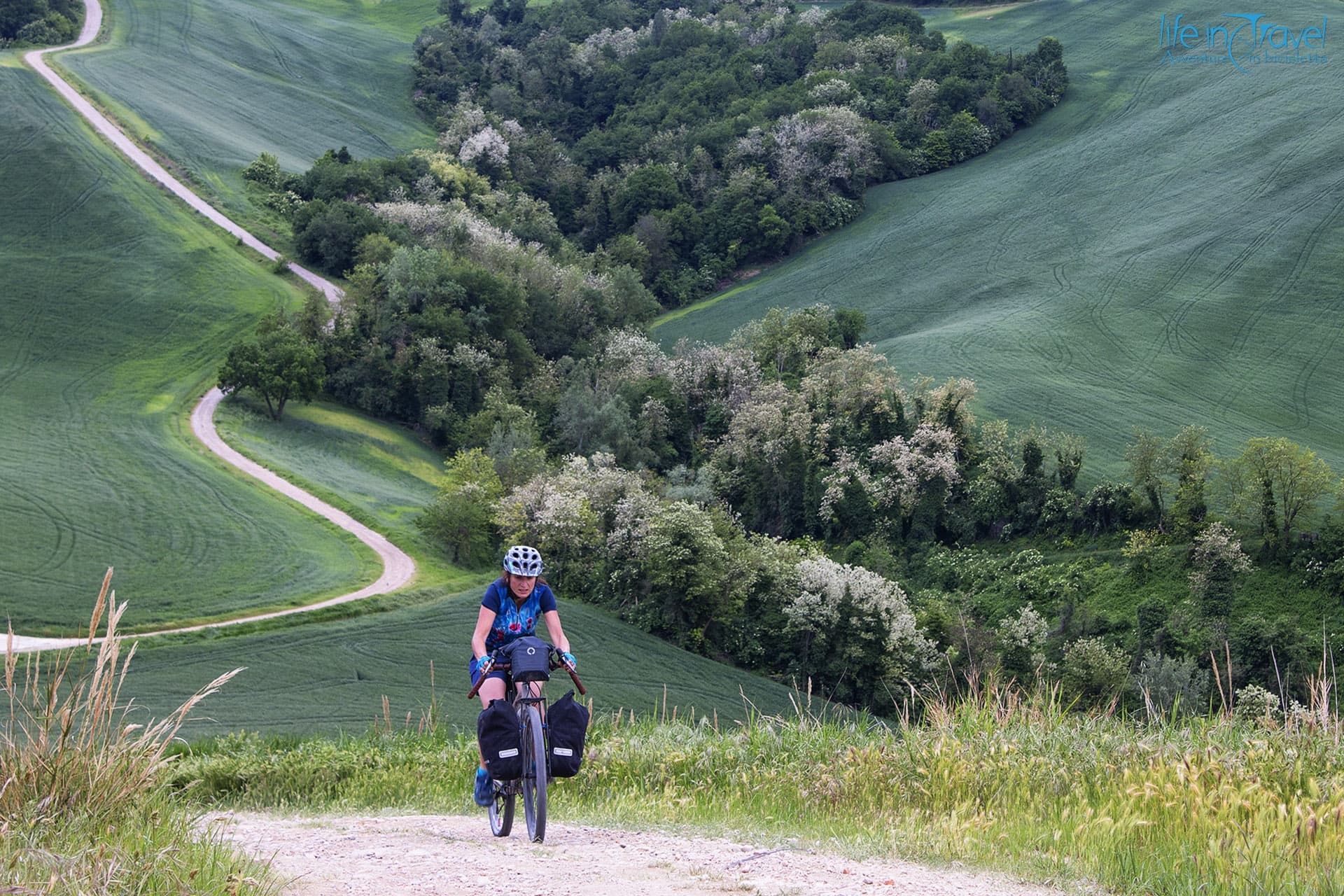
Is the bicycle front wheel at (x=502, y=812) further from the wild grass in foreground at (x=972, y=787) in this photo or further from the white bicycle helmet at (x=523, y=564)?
the white bicycle helmet at (x=523, y=564)

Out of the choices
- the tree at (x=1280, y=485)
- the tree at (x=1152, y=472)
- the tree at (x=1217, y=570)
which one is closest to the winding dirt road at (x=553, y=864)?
the tree at (x=1217, y=570)

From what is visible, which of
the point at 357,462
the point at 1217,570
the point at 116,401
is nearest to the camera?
the point at 1217,570

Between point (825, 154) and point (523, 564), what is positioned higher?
point (825, 154)

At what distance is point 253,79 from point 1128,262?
106 metres

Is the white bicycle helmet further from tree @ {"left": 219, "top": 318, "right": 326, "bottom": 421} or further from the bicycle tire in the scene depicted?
tree @ {"left": 219, "top": 318, "right": 326, "bottom": 421}

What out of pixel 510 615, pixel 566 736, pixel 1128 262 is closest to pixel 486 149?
pixel 1128 262

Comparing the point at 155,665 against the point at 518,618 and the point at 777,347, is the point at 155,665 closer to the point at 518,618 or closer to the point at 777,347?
the point at 518,618

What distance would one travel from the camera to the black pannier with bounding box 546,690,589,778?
30.8ft

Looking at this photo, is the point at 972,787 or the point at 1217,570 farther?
the point at 1217,570

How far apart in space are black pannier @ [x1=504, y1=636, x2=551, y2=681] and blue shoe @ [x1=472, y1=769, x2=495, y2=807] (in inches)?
44.6

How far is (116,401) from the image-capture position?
72.6 metres

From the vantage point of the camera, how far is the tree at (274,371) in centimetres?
7375

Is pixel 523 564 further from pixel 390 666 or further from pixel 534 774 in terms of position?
pixel 390 666

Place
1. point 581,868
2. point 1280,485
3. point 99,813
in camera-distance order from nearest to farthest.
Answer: point 99,813, point 581,868, point 1280,485
